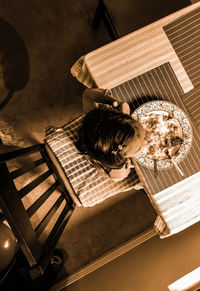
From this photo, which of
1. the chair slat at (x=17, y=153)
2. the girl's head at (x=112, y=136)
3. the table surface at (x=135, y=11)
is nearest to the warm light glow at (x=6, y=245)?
the chair slat at (x=17, y=153)

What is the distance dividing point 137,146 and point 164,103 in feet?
1.21

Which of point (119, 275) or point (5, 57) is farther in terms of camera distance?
point (5, 57)

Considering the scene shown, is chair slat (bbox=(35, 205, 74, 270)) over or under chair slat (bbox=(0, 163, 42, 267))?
under

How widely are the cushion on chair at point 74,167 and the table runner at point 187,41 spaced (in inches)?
29.6

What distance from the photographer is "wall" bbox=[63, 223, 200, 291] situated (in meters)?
1.66

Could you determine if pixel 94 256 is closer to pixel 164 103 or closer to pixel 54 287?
pixel 54 287

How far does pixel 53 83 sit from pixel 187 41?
52.1 inches

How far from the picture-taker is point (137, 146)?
1196mm

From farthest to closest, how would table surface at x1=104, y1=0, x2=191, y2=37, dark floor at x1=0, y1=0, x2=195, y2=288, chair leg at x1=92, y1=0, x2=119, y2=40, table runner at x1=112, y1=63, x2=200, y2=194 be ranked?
1. dark floor at x1=0, y1=0, x2=195, y2=288
2. chair leg at x1=92, y1=0, x2=119, y2=40
3. table surface at x1=104, y1=0, x2=191, y2=37
4. table runner at x1=112, y1=63, x2=200, y2=194

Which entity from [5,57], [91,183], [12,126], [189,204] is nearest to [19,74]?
[5,57]

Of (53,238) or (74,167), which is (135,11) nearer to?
(74,167)

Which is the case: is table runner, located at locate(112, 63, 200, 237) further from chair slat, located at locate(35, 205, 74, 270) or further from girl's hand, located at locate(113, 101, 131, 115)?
chair slat, located at locate(35, 205, 74, 270)

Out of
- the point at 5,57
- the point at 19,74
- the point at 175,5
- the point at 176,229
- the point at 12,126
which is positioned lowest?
the point at 176,229

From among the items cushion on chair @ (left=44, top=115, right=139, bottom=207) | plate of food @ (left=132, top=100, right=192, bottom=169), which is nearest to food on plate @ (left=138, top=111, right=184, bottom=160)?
plate of food @ (left=132, top=100, right=192, bottom=169)
